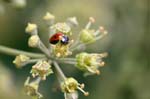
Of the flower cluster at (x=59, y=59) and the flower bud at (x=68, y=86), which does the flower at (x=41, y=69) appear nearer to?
the flower cluster at (x=59, y=59)

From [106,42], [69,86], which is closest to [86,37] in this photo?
[69,86]

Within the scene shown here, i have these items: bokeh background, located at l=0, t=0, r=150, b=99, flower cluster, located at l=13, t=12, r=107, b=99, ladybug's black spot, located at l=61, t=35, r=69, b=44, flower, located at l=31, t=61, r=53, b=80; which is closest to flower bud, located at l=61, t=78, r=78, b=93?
flower cluster, located at l=13, t=12, r=107, b=99

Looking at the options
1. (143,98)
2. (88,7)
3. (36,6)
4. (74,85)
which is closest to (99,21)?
(88,7)

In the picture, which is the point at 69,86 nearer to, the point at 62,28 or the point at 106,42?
the point at 62,28

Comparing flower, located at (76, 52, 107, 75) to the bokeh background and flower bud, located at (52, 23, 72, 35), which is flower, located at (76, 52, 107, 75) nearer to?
flower bud, located at (52, 23, 72, 35)

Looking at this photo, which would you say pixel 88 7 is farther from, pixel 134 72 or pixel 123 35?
pixel 134 72

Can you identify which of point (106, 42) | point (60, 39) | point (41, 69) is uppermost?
point (60, 39)

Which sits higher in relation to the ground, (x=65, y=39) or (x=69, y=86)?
(x=65, y=39)
